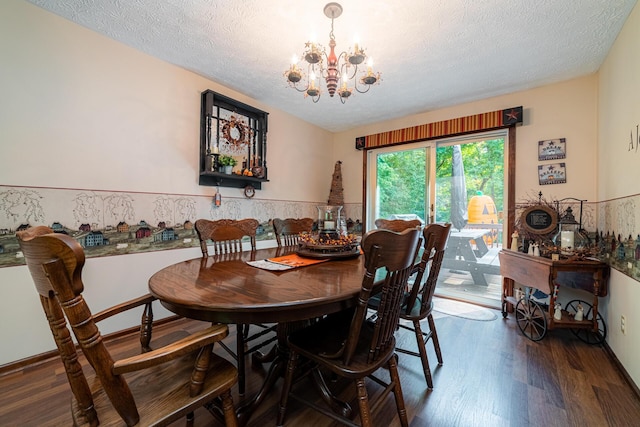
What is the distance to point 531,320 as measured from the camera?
2.32 meters

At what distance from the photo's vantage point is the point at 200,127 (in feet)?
8.83

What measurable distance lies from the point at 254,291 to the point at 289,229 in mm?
1374

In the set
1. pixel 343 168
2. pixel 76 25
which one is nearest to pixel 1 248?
pixel 76 25

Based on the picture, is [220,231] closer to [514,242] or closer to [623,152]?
[514,242]

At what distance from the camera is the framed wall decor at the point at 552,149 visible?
8.59 feet

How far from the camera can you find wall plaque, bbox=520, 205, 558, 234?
8.23 feet

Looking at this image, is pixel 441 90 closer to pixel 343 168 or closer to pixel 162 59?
pixel 343 168

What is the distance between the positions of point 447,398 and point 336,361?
36.1 inches

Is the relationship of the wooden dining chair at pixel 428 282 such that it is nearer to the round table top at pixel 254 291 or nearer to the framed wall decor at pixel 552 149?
the round table top at pixel 254 291

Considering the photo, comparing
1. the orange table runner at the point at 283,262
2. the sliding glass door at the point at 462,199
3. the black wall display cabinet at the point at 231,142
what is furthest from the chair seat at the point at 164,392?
the sliding glass door at the point at 462,199

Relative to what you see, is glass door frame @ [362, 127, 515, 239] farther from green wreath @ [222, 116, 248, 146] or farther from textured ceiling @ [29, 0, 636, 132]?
green wreath @ [222, 116, 248, 146]

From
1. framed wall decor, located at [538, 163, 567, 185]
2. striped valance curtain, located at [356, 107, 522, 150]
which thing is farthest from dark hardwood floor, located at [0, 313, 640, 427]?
striped valance curtain, located at [356, 107, 522, 150]

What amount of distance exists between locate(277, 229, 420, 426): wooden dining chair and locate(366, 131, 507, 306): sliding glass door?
2488 mm

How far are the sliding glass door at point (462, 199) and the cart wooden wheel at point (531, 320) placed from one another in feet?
1.85
